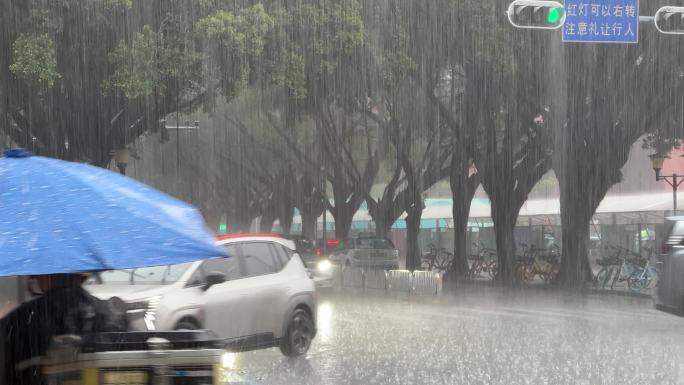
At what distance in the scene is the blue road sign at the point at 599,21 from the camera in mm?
15523

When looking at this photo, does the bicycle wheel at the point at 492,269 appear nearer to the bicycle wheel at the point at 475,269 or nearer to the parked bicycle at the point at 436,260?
the bicycle wheel at the point at 475,269

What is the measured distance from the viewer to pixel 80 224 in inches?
193

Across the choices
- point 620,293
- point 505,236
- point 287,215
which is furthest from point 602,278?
point 287,215

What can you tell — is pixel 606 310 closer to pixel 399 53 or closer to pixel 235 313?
pixel 399 53

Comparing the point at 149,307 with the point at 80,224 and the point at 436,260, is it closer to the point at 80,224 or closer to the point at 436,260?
the point at 80,224

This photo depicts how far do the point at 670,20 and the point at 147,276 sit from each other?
31.0 ft

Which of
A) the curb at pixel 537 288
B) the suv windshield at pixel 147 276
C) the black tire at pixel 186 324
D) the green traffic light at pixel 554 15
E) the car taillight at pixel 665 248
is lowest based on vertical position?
the curb at pixel 537 288

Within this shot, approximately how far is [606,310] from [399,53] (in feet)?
27.1

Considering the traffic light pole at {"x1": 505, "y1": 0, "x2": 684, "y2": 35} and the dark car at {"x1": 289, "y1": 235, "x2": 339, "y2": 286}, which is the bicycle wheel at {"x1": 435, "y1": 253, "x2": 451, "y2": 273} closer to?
the dark car at {"x1": 289, "y1": 235, "x2": 339, "y2": 286}

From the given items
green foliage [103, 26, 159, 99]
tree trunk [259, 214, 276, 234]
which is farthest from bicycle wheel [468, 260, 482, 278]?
tree trunk [259, 214, 276, 234]

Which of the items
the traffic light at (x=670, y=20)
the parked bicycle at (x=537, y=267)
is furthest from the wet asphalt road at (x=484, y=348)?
the parked bicycle at (x=537, y=267)

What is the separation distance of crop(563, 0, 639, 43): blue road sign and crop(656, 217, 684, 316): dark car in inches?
125

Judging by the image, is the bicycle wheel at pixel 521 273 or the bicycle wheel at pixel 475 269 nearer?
the bicycle wheel at pixel 521 273

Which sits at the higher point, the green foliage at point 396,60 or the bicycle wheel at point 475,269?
the green foliage at point 396,60
